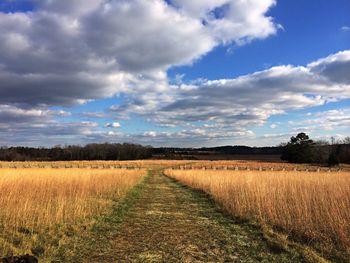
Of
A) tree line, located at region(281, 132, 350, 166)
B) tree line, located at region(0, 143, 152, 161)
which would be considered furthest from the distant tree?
tree line, located at region(0, 143, 152, 161)

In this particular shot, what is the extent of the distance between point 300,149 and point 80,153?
235 feet

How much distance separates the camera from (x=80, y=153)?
4710 inches

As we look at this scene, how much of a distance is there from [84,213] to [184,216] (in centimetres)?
302

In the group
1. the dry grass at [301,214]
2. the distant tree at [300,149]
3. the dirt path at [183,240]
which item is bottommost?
the dirt path at [183,240]

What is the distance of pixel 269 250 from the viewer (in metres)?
6.93

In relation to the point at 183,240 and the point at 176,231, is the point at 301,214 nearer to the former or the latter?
the point at 176,231

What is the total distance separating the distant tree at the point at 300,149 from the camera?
78.3 metres

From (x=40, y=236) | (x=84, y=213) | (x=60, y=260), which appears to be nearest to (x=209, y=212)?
(x=84, y=213)

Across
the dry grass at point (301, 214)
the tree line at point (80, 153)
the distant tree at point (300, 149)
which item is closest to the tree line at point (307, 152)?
the distant tree at point (300, 149)

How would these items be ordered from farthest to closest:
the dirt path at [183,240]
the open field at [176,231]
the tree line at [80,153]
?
the tree line at [80,153], the open field at [176,231], the dirt path at [183,240]

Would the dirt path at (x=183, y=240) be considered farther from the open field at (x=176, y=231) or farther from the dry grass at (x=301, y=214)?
the dry grass at (x=301, y=214)

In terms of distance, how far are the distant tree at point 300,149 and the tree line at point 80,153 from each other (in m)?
50.3

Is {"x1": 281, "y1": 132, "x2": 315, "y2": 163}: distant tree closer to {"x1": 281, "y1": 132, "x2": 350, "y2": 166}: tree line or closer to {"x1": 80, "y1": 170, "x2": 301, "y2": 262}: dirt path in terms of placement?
{"x1": 281, "y1": 132, "x2": 350, "y2": 166}: tree line

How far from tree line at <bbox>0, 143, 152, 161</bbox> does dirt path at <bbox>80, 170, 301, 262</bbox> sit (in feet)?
340
